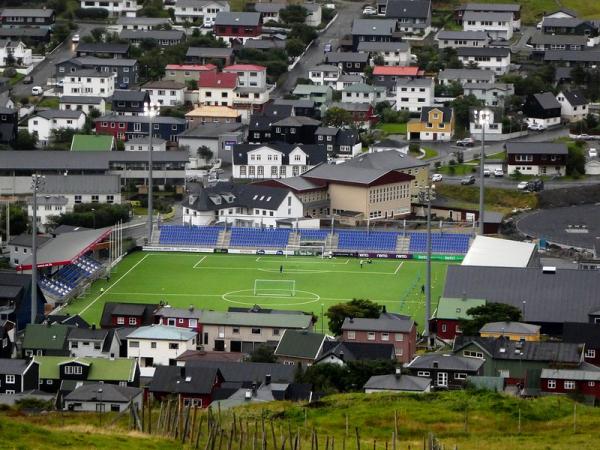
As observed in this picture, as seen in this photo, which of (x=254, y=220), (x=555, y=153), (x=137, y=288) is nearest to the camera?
(x=137, y=288)

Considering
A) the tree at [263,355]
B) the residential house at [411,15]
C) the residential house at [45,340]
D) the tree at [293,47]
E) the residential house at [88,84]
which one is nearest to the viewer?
the tree at [263,355]

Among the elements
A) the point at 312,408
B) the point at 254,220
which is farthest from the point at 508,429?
the point at 254,220

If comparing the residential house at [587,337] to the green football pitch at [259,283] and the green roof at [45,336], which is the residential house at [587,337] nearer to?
the green football pitch at [259,283]

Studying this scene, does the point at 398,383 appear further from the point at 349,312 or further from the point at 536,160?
the point at 536,160

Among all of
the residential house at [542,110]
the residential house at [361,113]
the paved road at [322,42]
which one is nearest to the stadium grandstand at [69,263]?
the residential house at [361,113]

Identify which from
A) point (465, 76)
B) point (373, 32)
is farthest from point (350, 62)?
point (465, 76)

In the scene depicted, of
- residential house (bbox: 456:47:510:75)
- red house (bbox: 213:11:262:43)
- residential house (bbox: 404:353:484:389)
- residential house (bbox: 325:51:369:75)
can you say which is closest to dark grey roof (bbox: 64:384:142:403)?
residential house (bbox: 404:353:484:389)

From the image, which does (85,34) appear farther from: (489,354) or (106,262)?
(489,354)
